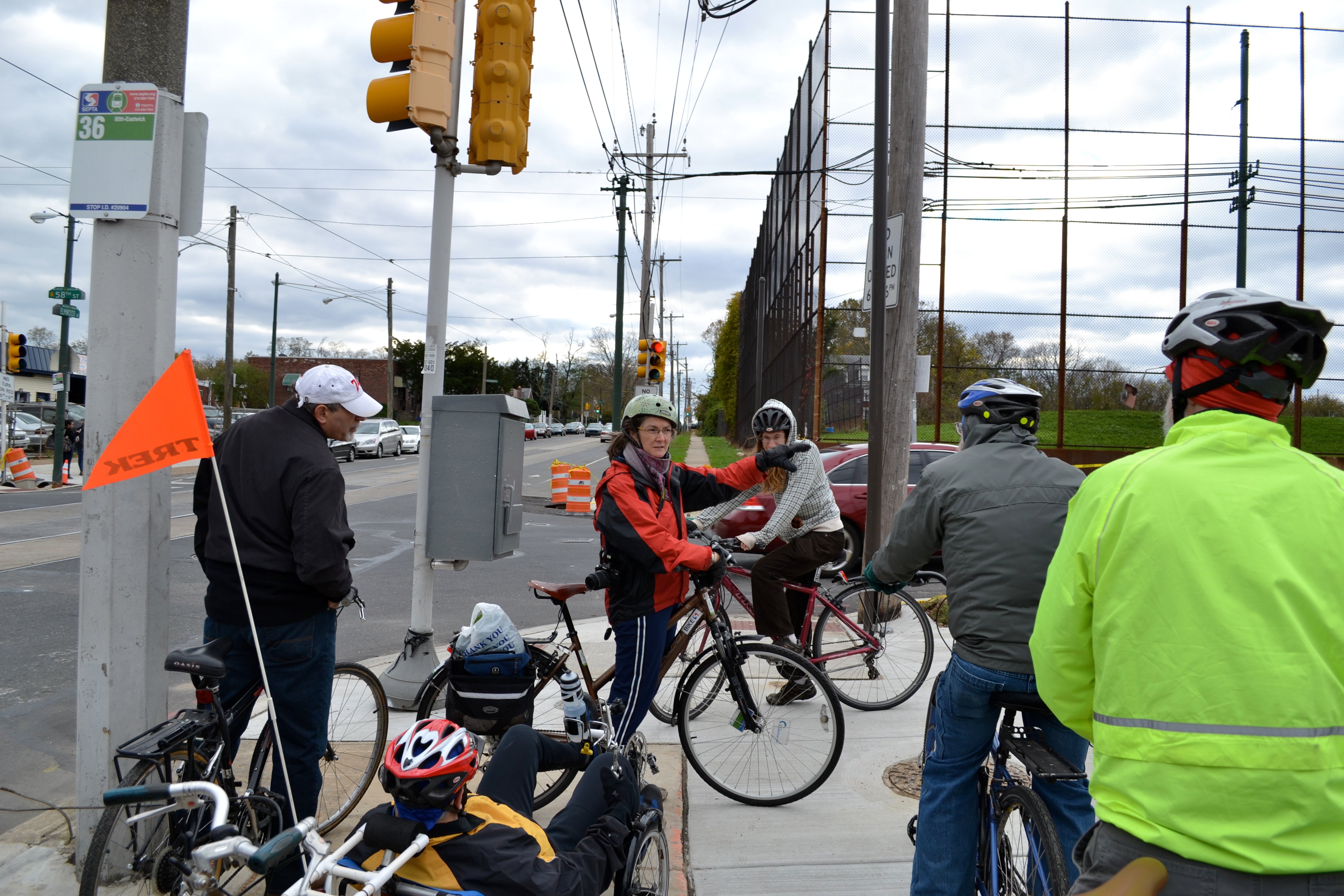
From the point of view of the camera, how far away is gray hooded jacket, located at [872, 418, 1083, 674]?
9.25ft

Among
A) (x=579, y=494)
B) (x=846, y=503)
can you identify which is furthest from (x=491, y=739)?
(x=579, y=494)

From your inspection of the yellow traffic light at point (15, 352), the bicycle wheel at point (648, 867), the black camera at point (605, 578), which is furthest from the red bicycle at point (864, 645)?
the yellow traffic light at point (15, 352)

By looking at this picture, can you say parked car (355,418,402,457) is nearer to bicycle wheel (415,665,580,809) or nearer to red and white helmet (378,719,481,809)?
bicycle wheel (415,665,580,809)

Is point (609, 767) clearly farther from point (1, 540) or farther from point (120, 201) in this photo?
point (1, 540)

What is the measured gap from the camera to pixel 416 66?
4934 mm

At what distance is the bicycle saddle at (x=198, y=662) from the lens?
305 cm

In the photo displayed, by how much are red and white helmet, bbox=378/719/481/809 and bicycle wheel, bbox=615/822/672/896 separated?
0.87m

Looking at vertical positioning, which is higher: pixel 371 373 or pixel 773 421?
pixel 371 373

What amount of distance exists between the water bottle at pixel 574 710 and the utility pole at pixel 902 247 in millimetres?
4705

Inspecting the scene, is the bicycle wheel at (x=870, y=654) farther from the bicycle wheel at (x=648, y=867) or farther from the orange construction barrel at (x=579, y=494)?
the orange construction barrel at (x=579, y=494)

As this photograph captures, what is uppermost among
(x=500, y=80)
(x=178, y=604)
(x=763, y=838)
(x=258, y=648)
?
(x=500, y=80)

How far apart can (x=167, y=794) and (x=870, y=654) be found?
15.3ft

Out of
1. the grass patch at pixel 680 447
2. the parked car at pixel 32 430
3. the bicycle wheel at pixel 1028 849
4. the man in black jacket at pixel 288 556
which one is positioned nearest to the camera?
the bicycle wheel at pixel 1028 849

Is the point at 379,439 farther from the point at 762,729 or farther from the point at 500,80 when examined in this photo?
the point at 762,729
